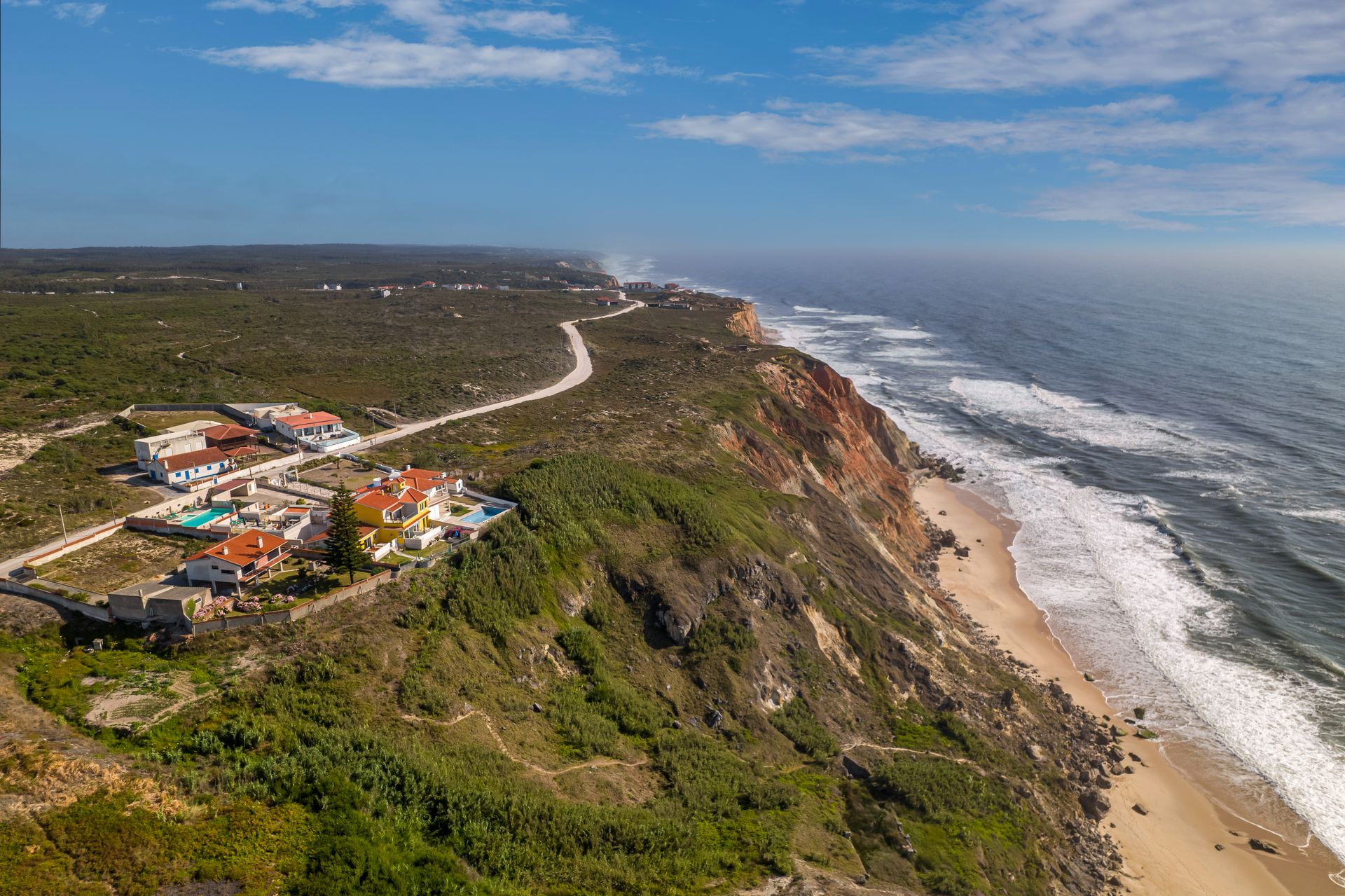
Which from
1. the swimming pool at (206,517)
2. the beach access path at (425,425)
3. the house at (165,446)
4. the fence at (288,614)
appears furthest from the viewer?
the house at (165,446)

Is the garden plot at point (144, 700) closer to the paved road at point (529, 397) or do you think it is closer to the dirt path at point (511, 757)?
the dirt path at point (511, 757)

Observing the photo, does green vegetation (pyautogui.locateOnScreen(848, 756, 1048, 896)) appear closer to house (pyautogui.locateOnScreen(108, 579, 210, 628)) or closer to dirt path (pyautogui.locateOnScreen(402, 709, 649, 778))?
dirt path (pyautogui.locateOnScreen(402, 709, 649, 778))

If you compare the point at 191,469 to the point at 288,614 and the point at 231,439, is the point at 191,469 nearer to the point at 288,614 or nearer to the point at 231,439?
the point at 231,439

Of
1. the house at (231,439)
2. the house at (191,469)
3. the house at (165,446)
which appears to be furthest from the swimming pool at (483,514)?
the house at (165,446)

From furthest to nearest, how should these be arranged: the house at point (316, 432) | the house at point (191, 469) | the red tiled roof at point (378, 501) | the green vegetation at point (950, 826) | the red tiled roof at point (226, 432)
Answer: the house at point (316, 432)
the red tiled roof at point (226, 432)
the house at point (191, 469)
the red tiled roof at point (378, 501)
the green vegetation at point (950, 826)

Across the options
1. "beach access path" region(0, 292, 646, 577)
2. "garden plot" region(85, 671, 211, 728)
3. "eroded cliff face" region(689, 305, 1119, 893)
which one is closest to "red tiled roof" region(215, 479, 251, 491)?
"beach access path" region(0, 292, 646, 577)
